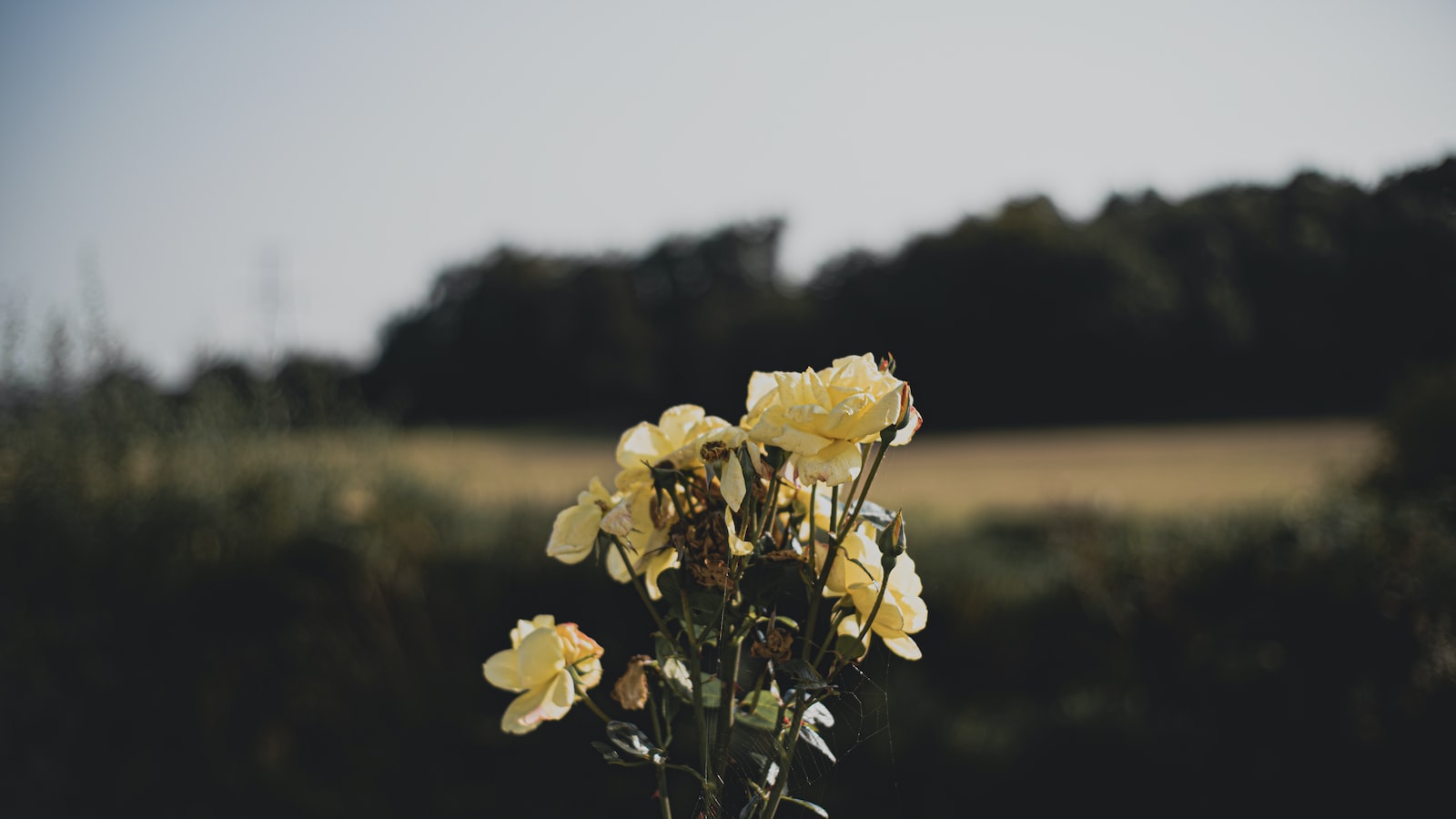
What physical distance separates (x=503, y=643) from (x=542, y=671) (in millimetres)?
3337

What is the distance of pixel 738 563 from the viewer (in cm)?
62

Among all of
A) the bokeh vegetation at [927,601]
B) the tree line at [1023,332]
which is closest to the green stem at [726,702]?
the bokeh vegetation at [927,601]

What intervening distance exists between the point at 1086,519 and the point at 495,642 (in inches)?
112

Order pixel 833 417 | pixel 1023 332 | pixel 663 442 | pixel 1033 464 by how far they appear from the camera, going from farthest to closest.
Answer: pixel 1033 464, pixel 1023 332, pixel 663 442, pixel 833 417

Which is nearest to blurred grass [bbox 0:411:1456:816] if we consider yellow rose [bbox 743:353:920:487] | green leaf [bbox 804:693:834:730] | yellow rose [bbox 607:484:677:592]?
green leaf [bbox 804:693:834:730]

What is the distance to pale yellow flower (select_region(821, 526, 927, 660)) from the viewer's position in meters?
0.62

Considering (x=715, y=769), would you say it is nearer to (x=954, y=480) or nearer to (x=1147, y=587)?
(x=1147, y=587)

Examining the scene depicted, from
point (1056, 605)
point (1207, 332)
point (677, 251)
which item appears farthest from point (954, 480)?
point (677, 251)

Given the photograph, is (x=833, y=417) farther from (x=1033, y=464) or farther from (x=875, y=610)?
(x=1033, y=464)

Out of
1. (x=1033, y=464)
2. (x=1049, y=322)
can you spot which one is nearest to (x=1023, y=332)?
(x=1049, y=322)

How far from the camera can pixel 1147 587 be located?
134 inches

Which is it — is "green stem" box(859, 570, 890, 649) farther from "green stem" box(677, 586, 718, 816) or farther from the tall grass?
the tall grass

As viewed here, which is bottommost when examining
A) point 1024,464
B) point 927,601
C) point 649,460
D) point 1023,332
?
point 1024,464

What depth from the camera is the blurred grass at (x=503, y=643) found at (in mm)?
3018
